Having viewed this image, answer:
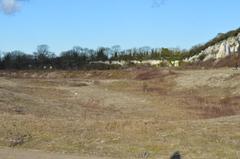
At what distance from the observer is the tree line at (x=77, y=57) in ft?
600

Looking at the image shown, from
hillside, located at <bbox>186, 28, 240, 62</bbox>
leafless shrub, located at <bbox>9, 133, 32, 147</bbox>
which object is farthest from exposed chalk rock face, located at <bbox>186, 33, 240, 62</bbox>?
leafless shrub, located at <bbox>9, 133, 32, 147</bbox>

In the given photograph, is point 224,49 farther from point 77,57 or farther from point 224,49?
point 77,57

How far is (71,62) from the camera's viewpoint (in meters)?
182

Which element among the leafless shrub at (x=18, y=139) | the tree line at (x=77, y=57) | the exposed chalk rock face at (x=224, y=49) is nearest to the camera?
the leafless shrub at (x=18, y=139)

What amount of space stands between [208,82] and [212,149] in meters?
50.1

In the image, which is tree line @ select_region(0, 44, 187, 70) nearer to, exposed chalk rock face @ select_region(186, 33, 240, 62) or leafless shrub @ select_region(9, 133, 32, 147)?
exposed chalk rock face @ select_region(186, 33, 240, 62)

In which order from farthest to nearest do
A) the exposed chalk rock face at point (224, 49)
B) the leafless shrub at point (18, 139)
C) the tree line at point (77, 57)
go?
the tree line at point (77, 57) < the exposed chalk rock face at point (224, 49) < the leafless shrub at point (18, 139)

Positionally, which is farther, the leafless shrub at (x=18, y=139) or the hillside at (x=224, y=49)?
the hillside at (x=224, y=49)

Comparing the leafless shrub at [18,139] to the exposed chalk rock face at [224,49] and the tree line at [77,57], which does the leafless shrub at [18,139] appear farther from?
the tree line at [77,57]

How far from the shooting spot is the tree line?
18275 centimetres

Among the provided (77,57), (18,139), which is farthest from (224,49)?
(18,139)

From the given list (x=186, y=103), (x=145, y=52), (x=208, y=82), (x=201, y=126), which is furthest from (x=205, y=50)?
(x=201, y=126)

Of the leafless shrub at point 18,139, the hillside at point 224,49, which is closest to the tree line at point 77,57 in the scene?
the hillside at point 224,49

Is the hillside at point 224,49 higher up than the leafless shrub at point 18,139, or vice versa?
the hillside at point 224,49
